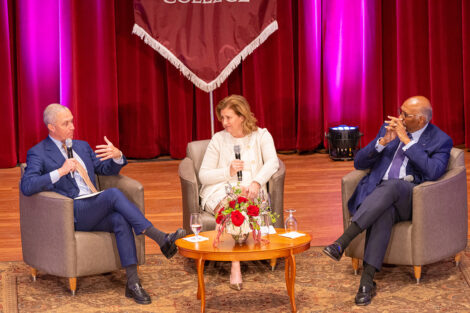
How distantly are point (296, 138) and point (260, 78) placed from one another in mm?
826

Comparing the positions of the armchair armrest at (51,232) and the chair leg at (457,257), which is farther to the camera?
the chair leg at (457,257)

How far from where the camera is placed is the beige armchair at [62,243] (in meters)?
3.78

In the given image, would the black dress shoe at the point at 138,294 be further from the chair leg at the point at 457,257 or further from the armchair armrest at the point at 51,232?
the chair leg at the point at 457,257

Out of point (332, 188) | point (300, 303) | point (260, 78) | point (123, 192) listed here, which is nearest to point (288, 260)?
point (300, 303)

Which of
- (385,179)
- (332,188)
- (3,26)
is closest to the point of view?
(385,179)

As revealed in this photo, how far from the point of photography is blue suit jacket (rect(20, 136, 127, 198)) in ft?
12.6

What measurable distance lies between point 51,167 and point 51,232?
14.7 inches

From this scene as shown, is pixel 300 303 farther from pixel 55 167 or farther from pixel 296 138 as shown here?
pixel 296 138

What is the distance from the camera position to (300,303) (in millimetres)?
3625

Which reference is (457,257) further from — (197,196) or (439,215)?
(197,196)

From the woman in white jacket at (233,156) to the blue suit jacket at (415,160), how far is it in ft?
1.81

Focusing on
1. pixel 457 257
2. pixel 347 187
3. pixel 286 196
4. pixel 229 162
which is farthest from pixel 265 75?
pixel 457 257

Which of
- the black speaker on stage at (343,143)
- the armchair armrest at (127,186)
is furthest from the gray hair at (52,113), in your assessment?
the black speaker on stage at (343,143)

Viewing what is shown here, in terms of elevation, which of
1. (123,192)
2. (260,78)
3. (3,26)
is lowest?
(123,192)
